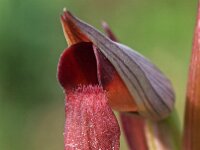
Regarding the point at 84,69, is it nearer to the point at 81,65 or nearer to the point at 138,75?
the point at 81,65

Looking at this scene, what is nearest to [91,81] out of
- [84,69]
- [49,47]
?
[84,69]

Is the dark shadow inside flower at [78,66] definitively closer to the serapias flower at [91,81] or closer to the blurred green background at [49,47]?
the serapias flower at [91,81]

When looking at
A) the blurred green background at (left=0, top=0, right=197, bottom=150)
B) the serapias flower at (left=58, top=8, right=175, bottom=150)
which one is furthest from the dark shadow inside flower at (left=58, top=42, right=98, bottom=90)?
the blurred green background at (left=0, top=0, right=197, bottom=150)

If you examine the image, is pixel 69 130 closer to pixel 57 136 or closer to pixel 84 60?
pixel 84 60

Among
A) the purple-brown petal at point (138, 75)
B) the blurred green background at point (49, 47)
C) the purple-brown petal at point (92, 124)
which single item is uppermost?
the blurred green background at point (49, 47)

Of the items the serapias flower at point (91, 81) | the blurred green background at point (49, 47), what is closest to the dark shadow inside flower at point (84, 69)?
the serapias flower at point (91, 81)

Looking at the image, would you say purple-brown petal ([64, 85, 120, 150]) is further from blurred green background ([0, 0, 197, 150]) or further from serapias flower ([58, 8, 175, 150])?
blurred green background ([0, 0, 197, 150])
